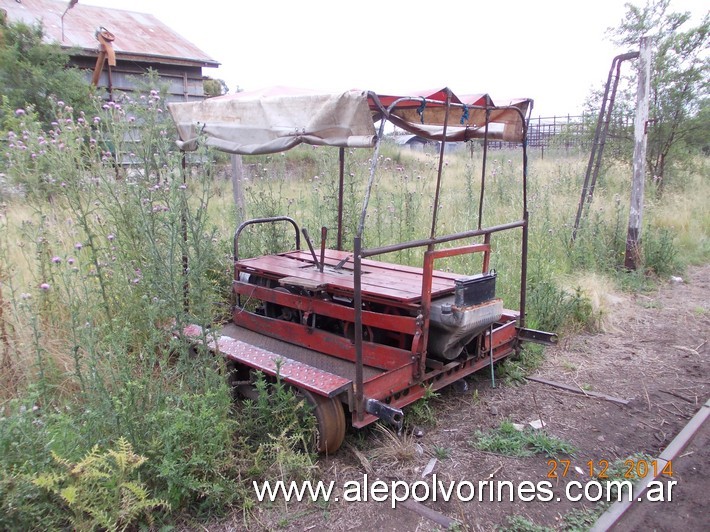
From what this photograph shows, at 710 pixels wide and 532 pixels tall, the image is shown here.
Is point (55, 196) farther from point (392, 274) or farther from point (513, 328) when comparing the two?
point (513, 328)

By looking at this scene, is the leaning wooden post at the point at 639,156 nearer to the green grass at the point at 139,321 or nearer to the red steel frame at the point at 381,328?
the green grass at the point at 139,321

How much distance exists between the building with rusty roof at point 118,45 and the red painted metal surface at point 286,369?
9.58 meters

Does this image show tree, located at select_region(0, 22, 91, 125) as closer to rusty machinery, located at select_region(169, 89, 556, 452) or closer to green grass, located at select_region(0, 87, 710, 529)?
green grass, located at select_region(0, 87, 710, 529)

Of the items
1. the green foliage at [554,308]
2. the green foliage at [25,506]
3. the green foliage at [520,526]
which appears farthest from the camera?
the green foliage at [554,308]

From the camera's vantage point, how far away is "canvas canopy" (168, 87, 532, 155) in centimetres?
349

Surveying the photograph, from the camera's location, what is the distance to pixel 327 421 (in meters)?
3.64

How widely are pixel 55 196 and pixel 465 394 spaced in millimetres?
4766

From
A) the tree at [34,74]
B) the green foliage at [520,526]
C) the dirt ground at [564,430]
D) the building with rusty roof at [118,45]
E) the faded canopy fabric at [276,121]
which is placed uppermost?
the building with rusty roof at [118,45]

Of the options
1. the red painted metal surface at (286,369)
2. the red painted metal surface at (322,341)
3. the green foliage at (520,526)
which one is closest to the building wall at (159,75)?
the red painted metal surface at (322,341)

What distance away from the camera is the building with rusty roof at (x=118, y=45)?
12.6 metres

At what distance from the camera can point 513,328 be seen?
5145 mm

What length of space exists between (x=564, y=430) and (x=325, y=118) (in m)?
3.02

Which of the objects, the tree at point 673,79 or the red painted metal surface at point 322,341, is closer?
the red painted metal surface at point 322,341

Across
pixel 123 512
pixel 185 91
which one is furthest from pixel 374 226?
pixel 185 91
